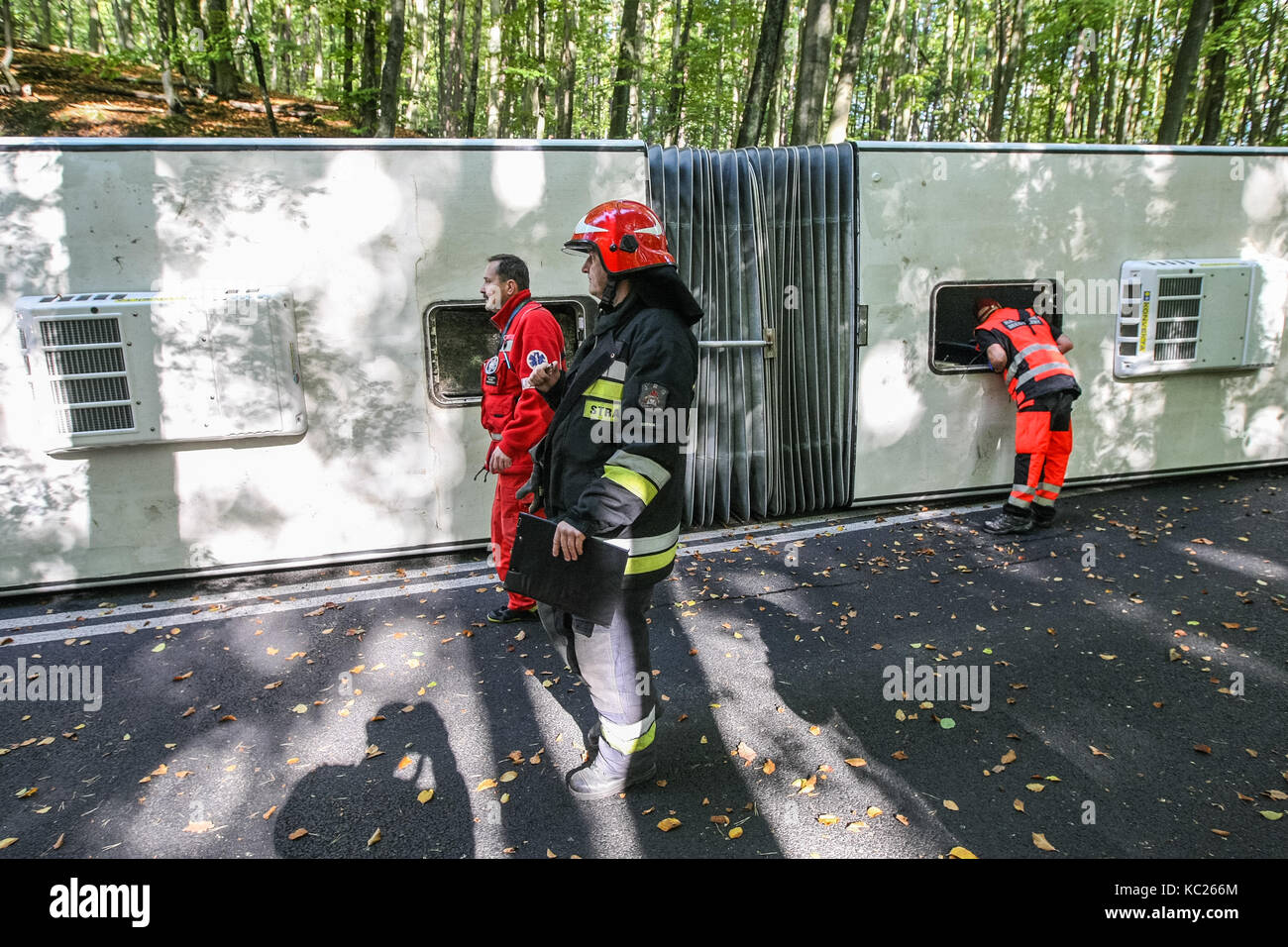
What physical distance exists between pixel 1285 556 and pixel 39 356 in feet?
29.8

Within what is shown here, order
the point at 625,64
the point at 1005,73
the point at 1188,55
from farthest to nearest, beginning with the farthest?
the point at 1005,73 < the point at 625,64 < the point at 1188,55

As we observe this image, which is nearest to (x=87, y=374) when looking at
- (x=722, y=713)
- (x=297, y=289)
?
(x=297, y=289)

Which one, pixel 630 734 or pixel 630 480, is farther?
pixel 630 734

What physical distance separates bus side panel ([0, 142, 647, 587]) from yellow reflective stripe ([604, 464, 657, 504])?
3.45 m

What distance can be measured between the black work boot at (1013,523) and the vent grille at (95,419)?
6760 millimetres

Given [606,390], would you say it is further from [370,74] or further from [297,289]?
[370,74]

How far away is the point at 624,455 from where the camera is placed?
118 inches

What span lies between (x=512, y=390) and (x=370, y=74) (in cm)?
1449

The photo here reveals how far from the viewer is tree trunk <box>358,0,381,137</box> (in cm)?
1421

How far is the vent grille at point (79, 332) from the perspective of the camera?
526 centimetres

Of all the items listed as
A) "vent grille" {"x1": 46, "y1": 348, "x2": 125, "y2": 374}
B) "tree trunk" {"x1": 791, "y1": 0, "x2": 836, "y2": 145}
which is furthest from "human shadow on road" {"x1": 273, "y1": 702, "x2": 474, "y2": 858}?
"tree trunk" {"x1": 791, "y1": 0, "x2": 836, "y2": 145}

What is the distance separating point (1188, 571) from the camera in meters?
5.68
